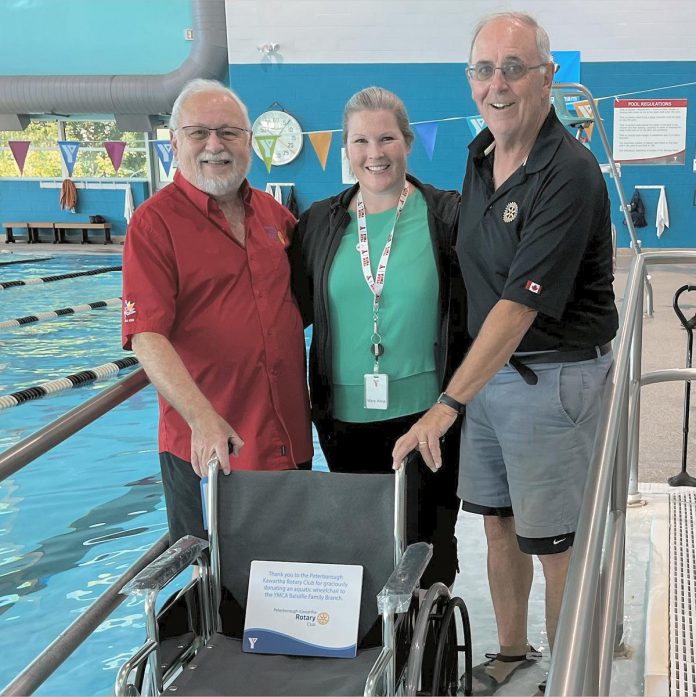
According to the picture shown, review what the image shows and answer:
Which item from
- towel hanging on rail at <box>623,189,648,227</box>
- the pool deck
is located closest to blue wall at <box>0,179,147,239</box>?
towel hanging on rail at <box>623,189,648,227</box>

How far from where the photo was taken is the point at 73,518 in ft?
14.0

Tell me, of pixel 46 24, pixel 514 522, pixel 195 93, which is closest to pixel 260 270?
pixel 195 93

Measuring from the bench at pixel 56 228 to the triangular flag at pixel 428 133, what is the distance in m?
5.73

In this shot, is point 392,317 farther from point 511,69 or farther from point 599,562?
point 599,562

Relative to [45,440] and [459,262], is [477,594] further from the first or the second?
[45,440]

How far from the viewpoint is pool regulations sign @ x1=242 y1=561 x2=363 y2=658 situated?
1699 millimetres

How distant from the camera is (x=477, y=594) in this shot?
2.78 m

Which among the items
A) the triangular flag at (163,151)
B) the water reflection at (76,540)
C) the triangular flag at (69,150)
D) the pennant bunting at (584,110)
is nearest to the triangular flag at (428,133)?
the pennant bunting at (584,110)

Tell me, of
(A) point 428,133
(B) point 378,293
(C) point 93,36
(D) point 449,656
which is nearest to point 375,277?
(B) point 378,293

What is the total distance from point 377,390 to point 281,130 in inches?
387

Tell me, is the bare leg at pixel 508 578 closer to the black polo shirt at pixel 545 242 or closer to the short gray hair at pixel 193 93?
the black polo shirt at pixel 545 242

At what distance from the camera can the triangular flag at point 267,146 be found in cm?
1132

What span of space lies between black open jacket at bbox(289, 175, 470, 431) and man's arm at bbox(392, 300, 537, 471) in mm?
242

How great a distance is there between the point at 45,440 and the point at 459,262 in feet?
3.07
